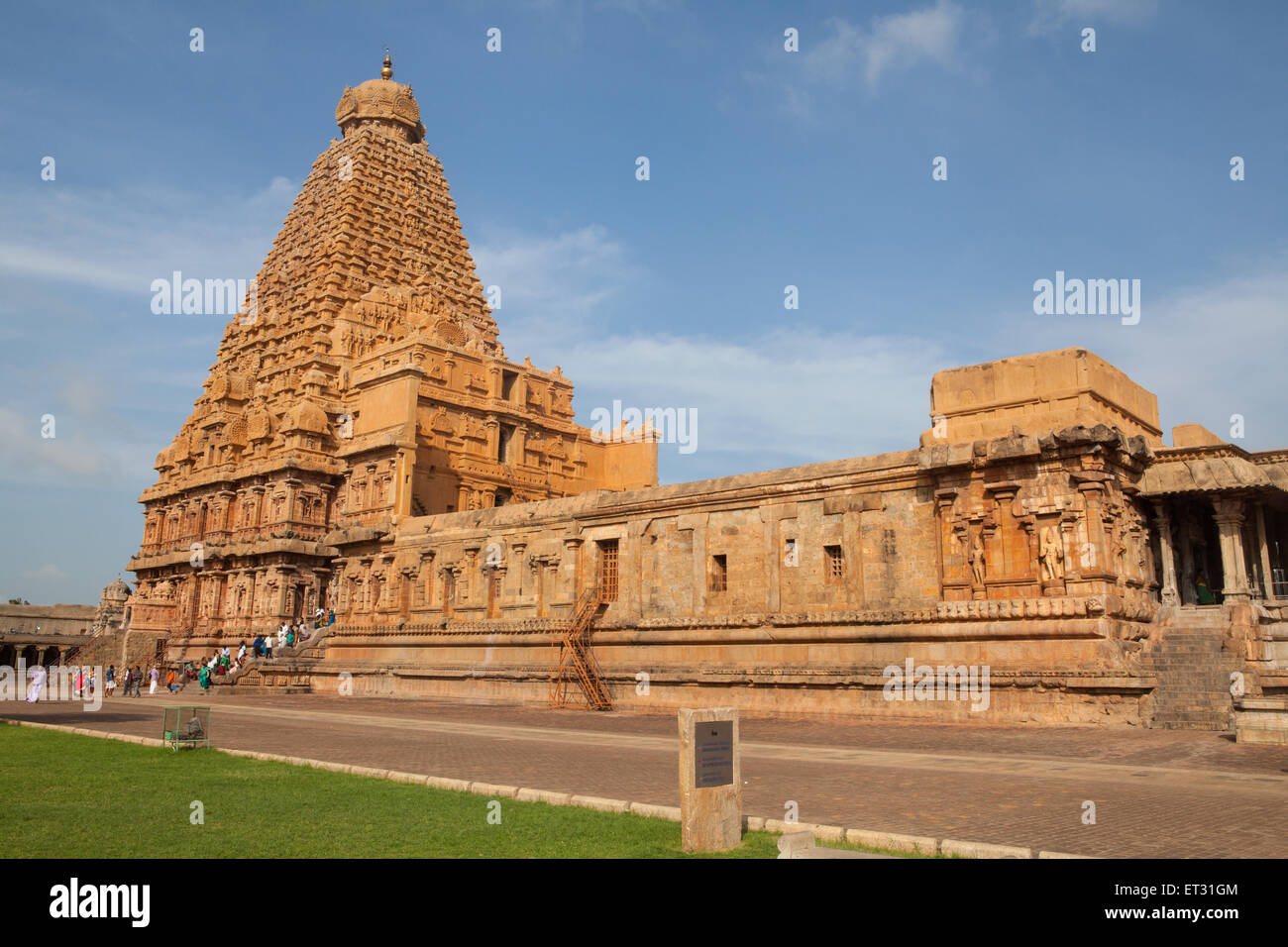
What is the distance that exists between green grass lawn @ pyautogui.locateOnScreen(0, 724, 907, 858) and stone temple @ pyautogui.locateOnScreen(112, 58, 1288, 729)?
535 inches

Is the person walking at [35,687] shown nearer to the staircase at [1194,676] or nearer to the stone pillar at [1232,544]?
the staircase at [1194,676]

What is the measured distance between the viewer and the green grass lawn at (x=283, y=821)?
820 centimetres

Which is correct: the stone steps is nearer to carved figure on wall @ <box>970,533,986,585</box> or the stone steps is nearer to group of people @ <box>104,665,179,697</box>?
carved figure on wall @ <box>970,533,986,585</box>

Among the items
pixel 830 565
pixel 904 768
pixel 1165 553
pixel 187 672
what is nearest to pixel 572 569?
pixel 830 565

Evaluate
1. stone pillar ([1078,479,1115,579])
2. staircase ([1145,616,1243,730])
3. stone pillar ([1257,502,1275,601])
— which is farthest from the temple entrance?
stone pillar ([1078,479,1115,579])

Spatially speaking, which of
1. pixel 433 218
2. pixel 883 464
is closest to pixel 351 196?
pixel 433 218

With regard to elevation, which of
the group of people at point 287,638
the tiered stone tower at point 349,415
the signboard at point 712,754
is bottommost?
the signboard at point 712,754

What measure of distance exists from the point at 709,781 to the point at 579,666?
71.4ft

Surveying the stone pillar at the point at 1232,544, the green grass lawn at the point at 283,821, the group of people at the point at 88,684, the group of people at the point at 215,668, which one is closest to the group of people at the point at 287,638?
the group of people at the point at 215,668

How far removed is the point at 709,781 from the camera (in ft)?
27.9

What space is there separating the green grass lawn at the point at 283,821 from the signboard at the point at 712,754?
61 cm

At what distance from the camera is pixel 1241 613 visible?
21.4 m
